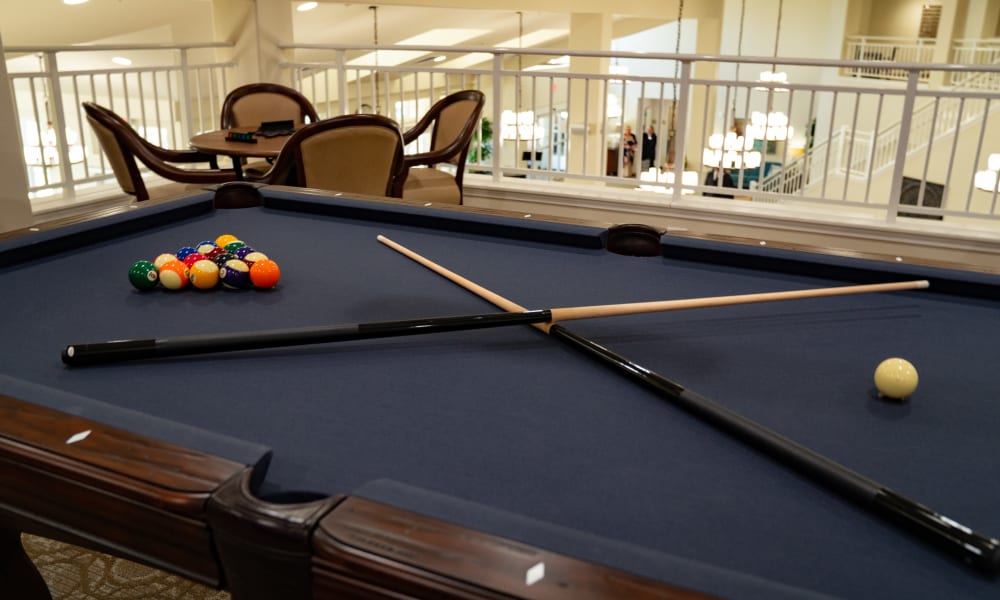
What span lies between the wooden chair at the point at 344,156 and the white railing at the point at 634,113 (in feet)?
3.92

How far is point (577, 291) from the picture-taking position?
1.92 m

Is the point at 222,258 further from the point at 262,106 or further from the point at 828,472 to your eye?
the point at 262,106

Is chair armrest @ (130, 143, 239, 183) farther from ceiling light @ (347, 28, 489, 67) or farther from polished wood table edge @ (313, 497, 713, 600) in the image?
ceiling light @ (347, 28, 489, 67)

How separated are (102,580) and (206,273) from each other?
93 centimetres

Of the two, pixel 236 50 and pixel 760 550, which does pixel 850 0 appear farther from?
pixel 760 550

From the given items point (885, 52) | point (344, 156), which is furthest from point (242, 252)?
point (885, 52)

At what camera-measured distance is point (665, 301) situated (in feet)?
5.86

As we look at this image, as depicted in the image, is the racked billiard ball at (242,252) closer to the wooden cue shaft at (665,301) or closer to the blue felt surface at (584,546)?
the wooden cue shaft at (665,301)

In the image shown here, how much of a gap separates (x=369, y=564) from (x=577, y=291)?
3.66ft

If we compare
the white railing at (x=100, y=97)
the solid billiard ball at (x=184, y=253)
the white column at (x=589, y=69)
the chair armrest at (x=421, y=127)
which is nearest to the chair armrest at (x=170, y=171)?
the white railing at (x=100, y=97)

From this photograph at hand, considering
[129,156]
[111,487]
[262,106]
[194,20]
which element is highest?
[194,20]

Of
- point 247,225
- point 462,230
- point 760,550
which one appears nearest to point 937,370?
point 760,550

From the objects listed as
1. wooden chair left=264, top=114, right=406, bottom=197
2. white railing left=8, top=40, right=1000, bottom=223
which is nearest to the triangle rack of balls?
wooden chair left=264, top=114, right=406, bottom=197

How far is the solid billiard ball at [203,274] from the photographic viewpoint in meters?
1.89
